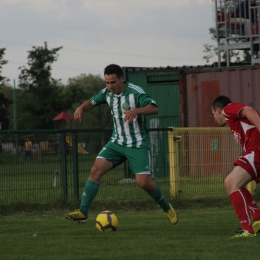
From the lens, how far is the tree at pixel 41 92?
56969 mm

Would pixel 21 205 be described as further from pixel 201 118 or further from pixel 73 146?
pixel 201 118

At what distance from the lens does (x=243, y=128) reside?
9781 millimetres

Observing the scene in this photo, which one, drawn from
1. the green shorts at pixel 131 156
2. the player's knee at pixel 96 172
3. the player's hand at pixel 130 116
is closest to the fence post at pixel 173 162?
the green shorts at pixel 131 156

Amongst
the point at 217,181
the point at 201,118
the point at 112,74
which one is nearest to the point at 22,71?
the point at 201,118

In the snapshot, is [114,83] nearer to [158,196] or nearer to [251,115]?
[158,196]

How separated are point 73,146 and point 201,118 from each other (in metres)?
6.96

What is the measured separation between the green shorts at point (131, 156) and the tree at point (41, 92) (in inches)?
1807

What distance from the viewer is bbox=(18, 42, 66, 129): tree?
187 feet

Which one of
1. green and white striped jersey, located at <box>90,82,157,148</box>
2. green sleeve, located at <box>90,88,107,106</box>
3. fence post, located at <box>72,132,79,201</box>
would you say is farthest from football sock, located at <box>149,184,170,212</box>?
fence post, located at <box>72,132,79,201</box>

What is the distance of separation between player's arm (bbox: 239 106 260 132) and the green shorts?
1.96m

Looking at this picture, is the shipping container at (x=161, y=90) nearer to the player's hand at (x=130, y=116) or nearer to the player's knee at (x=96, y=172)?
the player's knee at (x=96, y=172)

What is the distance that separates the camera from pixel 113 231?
433 inches

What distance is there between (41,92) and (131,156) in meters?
46.5

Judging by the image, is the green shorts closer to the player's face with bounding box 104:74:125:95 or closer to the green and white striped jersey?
the green and white striped jersey
